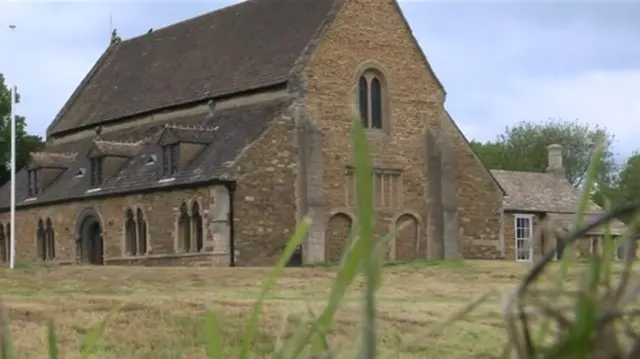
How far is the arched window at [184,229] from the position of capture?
39000 mm

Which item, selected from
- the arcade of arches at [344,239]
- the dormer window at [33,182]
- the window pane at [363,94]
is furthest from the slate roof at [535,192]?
the dormer window at [33,182]

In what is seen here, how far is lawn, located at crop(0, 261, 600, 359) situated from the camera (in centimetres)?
1255

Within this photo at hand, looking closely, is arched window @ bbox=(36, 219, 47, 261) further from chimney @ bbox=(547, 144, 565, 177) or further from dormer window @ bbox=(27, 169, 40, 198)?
chimney @ bbox=(547, 144, 565, 177)

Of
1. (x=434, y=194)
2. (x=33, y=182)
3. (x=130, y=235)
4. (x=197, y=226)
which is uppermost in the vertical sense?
(x=33, y=182)

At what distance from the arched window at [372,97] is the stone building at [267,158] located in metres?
0.06

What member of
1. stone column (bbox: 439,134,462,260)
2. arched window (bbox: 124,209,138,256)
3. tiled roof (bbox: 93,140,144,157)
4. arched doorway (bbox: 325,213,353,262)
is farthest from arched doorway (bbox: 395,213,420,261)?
tiled roof (bbox: 93,140,144,157)

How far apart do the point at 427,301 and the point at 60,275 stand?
27.8 ft

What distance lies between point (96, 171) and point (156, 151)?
3.15m

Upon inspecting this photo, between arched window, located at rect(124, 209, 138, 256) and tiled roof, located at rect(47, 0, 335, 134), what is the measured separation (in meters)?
4.43

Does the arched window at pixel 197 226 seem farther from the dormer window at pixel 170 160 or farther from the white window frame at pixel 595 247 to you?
the white window frame at pixel 595 247

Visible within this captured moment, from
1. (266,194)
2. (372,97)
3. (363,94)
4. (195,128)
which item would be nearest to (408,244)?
(372,97)

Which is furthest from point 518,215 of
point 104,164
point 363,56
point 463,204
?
point 104,164

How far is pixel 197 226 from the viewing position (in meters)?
38.7

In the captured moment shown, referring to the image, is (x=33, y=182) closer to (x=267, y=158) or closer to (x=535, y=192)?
(x=267, y=158)
